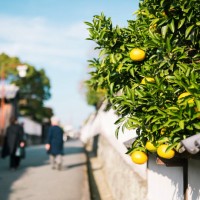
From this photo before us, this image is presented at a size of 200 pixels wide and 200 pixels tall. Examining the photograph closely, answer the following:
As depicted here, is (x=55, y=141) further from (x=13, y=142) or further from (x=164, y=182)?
(x=164, y=182)

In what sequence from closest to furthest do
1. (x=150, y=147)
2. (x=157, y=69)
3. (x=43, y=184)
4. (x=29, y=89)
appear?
(x=150, y=147), (x=157, y=69), (x=43, y=184), (x=29, y=89)

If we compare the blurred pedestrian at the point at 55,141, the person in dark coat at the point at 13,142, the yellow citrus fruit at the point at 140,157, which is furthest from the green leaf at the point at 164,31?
the person in dark coat at the point at 13,142

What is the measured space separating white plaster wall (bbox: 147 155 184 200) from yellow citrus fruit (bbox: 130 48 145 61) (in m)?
1.37

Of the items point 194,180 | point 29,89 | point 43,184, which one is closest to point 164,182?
point 194,180

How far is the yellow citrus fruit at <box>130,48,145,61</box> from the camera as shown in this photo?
3605mm

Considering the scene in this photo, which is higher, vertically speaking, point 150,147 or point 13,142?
point 150,147

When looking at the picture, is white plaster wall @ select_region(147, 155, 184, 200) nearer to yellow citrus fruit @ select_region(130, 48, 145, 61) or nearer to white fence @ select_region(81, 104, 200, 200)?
white fence @ select_region(81, 104, 200, 200)

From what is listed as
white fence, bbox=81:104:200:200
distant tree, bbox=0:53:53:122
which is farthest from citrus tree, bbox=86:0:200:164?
distant tree, bbox=0:53:53:122

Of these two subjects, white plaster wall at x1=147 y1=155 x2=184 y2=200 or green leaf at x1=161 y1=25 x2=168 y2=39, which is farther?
white plaster wall at x1=147 y1=155 x2=184 y2=200

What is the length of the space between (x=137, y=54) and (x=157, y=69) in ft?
0.69

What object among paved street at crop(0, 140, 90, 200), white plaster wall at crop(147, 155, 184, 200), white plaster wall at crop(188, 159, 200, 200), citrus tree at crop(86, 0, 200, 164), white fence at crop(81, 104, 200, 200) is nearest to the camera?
citrus tree at crop(86, 0, 200, 164)

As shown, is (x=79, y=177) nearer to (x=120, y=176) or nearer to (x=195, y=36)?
(x=120, y=176)

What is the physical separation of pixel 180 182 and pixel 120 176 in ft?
14.8

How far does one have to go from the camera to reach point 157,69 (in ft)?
11.7
